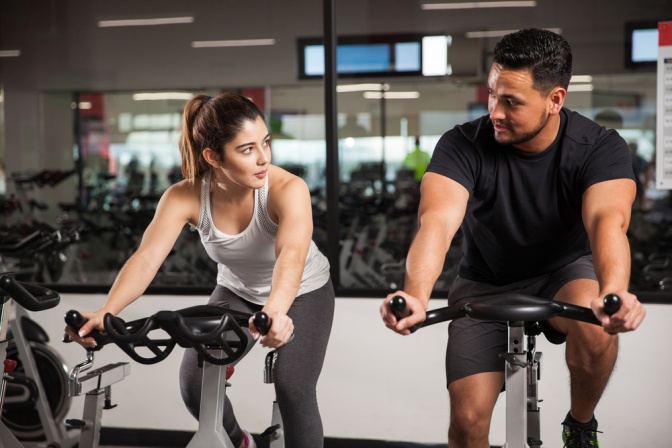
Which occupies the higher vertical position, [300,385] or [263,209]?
[263,209]

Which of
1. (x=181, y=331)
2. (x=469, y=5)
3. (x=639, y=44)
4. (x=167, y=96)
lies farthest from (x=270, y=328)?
(x=167, y=96)

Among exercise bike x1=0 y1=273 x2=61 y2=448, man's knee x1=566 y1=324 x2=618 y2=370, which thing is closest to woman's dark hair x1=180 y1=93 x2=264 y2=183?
exercise bike x1=0 y1=273 x2=61 y2=448

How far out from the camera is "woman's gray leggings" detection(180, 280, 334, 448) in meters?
2.11

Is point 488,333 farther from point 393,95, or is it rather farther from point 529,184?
point 393,95

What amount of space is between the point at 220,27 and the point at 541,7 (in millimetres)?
3487

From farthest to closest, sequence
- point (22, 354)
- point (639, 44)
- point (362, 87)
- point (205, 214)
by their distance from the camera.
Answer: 1. point (362, 87)
2. point (639, 44)
3. point (22, 354)
4. point (205, 214)

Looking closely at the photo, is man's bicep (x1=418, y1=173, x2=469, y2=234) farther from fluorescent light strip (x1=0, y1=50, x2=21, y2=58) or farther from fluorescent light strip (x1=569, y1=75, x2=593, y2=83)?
fluorescent light strip (x1=0, y1=50, x2=21, y2=58)

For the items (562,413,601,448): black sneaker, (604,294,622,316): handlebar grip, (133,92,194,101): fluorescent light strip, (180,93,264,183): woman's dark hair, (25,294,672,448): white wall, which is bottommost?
(25,294,672,448): white wall

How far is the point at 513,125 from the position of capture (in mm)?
1942

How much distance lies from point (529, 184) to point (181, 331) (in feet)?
3.23

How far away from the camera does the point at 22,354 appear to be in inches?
124

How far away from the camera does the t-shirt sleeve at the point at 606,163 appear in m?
1.98

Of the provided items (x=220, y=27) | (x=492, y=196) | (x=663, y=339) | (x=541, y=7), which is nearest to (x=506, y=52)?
(x=492, y=196)

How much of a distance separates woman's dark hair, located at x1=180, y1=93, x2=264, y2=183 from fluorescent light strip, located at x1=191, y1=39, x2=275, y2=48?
7.02 meters
